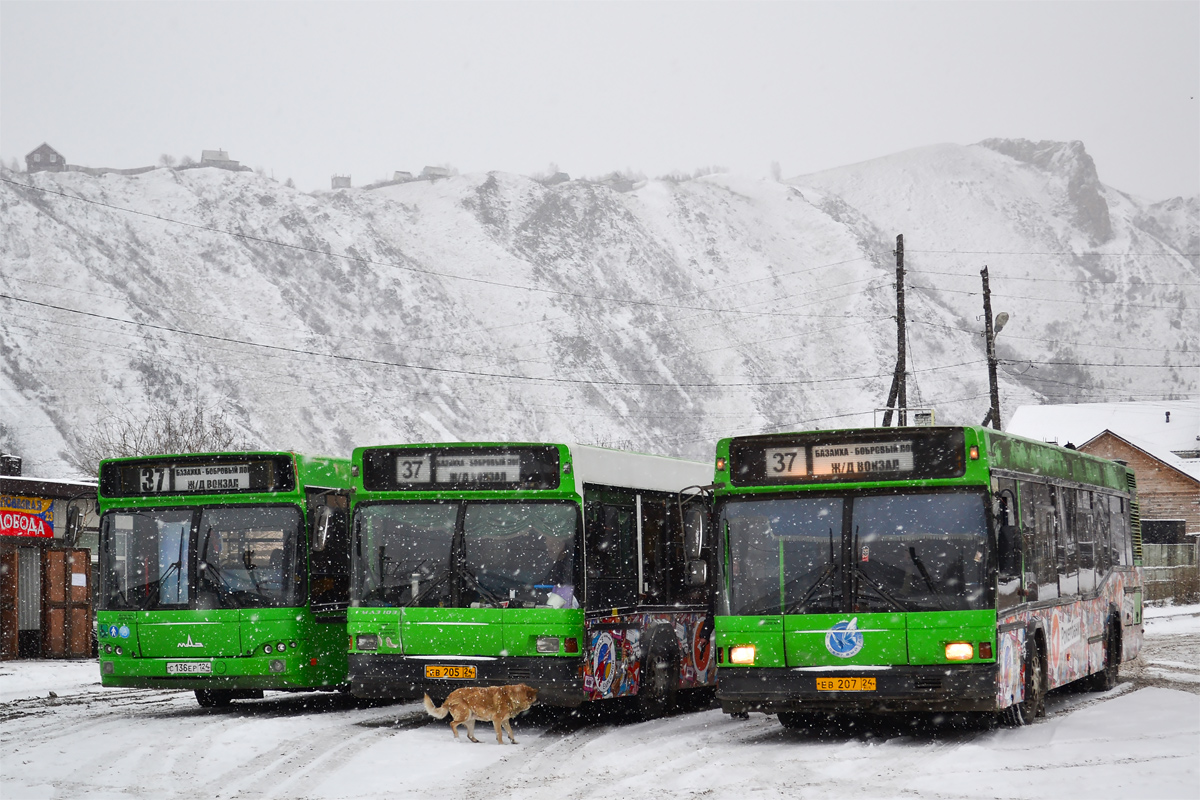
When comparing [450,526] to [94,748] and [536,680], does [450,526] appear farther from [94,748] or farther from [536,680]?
[94,748]

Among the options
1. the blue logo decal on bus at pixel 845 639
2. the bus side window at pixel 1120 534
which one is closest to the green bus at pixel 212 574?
the blue logo decal on bus at pixel 845 639

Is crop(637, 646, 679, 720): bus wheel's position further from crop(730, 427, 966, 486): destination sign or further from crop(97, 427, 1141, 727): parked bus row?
crop(730, 427, 966, 486): destination sign

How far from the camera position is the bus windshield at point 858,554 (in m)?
12.6

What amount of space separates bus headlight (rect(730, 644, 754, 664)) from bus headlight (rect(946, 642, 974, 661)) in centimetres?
169

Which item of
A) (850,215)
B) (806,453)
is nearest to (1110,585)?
(806,453)

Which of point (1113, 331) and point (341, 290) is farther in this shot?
point (1113, 331)

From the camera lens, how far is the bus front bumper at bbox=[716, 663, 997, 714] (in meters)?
12.4

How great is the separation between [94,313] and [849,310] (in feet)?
256

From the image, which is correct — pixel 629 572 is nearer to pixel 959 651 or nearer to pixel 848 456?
pixel 848 456

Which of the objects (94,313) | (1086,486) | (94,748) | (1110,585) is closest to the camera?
(94,748)

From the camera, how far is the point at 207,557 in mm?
15805

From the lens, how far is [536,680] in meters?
14.0

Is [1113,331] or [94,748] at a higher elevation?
[1113,331]

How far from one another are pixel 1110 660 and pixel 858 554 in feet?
23.2
